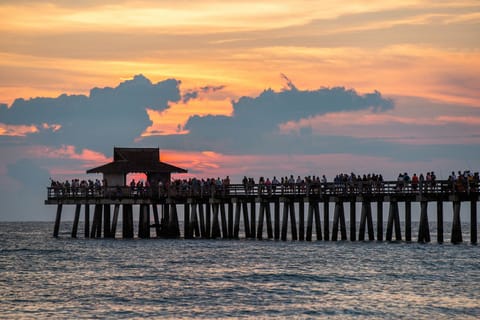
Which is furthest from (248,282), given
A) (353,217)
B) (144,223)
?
(144,223)

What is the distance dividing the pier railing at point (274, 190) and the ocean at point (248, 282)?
2684 mm

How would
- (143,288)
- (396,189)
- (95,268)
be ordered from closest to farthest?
(143,288), (95,268), (396,189)

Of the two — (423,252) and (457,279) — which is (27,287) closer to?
(457,279)

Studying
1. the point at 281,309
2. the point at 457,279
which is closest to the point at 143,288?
the point at 281,309

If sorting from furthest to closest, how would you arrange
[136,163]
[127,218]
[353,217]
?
[127,218]
[136,163]
[353,217]

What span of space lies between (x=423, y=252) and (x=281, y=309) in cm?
1921

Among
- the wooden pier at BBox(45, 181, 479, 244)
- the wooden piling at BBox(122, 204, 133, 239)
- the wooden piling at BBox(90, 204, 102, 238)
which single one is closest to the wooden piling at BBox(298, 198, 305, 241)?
the wooden pier at BBox(45, 181, 479, 244)

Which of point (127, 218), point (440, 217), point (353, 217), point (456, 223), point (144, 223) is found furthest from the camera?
point (127, 218)

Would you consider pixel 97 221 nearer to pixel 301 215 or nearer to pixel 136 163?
pixel 136 163

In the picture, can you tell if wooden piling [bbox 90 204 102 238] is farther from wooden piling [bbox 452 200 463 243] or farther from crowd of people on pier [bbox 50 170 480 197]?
wooden piling [bbox 452 200 463 243]

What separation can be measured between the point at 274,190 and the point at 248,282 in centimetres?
2019

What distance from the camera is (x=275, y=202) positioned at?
62.7 m

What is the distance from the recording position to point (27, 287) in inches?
1654

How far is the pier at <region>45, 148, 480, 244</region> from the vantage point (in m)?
56.0
